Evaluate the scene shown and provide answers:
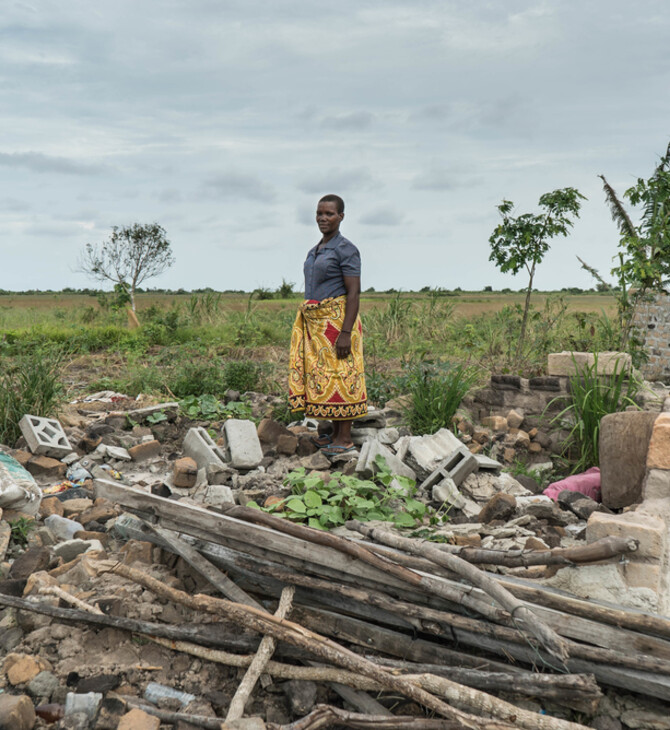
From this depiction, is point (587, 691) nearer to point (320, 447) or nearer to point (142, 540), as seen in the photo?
point (142, 540)

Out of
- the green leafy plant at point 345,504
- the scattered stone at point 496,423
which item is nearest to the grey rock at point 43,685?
the green leafy plant at point 345,504

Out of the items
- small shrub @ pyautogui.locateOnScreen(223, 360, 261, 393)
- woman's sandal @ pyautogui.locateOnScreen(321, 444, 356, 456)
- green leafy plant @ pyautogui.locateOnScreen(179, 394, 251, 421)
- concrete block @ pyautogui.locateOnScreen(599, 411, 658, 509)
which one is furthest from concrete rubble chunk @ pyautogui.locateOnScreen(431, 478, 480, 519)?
small shrub @ pyautogui.locateOnScreen(223, 360, 261, 393)

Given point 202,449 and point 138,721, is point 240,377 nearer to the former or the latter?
point 202,449

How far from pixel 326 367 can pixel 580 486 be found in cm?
219

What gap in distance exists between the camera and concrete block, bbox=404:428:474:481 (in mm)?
4926

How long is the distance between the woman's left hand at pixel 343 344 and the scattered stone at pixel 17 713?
3.54 meters

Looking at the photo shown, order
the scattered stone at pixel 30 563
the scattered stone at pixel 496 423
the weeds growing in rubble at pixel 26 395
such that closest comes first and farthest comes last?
the scattered stone at pixel 30 563 → the weeds growing in rubble at pixel 26 395 → the scattered stone at pixel 496 423

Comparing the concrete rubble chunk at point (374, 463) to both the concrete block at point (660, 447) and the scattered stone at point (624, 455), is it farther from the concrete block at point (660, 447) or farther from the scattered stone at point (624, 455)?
the concrete block at point (660, 447)

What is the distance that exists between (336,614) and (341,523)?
0.99m

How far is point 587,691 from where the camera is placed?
235 cm

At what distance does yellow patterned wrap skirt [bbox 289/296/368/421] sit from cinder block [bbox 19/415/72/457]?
6.48 feet

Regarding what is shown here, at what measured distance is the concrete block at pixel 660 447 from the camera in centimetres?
365

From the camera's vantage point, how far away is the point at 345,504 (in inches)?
157

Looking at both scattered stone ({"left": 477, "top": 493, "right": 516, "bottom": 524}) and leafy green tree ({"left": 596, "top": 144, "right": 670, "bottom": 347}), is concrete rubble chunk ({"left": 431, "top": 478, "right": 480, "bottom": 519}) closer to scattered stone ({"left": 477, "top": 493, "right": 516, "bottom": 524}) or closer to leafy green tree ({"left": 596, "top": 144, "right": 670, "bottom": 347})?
scattered stone ({"left": 477, "top": 493, "right": 516, "bottom": 524})
